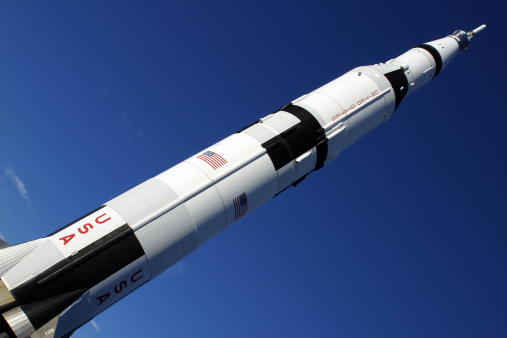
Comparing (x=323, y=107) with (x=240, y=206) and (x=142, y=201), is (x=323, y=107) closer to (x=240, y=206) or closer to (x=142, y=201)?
(x=240, y=206)

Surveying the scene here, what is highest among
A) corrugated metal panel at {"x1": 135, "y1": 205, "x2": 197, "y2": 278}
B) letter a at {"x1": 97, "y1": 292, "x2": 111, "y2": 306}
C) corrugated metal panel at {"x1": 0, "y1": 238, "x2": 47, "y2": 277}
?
corrugated metal panel at {"x1": 0, "y1": 238, "x2": 47, "y2": 277}

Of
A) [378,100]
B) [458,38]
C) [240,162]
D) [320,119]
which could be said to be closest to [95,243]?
[240,162]

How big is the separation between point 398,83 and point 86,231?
47.3ft

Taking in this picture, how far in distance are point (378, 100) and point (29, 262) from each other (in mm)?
14192

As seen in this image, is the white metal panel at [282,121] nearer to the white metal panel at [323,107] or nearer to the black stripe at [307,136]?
the black stripe at [307,136]

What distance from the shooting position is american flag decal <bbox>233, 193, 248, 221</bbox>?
1373 centimetres

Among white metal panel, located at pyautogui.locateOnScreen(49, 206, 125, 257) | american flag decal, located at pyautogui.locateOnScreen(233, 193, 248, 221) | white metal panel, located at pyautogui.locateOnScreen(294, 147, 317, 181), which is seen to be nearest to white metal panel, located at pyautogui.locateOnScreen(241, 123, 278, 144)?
white metal panel, located at pyautogui.locateOnScreen(294, 147, 317, 181)

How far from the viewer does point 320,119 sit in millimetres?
16000

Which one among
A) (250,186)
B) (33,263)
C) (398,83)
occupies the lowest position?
(250,186)

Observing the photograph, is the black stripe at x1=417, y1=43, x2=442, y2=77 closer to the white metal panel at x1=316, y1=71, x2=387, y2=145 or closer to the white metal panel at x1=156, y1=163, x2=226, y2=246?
the white metal panel at x1=316, y1=71, x2=387, y2=145

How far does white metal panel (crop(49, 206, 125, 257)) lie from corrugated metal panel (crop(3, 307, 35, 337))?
1.69 meters

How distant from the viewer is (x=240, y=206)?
1393 cm

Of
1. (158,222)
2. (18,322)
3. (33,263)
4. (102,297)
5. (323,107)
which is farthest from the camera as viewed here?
(323,107)

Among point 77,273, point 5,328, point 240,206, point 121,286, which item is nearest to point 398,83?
point 240,206
